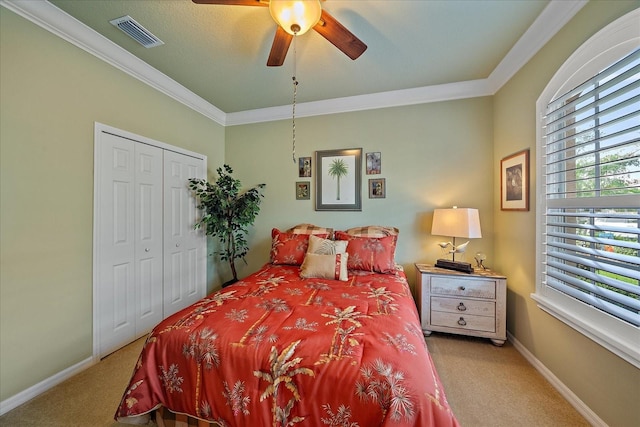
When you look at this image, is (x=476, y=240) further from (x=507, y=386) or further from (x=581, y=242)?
(x=507, y=386)

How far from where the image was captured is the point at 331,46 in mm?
1980

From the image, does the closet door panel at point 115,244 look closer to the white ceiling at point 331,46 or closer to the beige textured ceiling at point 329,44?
the white ceiling at point 331,46

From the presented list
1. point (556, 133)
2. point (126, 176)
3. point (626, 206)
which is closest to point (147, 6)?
point (126, 176)

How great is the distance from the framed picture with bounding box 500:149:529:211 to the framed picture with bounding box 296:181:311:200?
85.0 inches

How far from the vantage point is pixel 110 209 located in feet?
6.73

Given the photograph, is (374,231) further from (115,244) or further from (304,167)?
(115,244)

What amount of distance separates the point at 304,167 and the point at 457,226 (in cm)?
195

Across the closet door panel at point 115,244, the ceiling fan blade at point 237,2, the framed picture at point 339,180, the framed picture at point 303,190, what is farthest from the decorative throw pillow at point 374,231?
the closet door panel at point 115,244

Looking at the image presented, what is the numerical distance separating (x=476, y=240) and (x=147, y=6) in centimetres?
360

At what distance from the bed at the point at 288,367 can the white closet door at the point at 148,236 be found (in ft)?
4.28

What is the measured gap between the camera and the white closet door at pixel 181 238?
261 cm

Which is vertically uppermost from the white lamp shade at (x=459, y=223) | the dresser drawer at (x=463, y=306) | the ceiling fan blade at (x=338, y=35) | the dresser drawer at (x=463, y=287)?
the ceiling fan blade at (x=338, y=35)

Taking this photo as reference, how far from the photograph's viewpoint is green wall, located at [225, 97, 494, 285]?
260 cm

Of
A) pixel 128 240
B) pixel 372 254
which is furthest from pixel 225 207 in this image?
pixel 372 254
